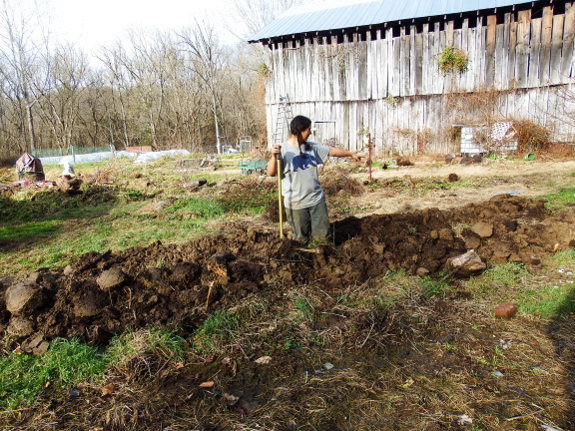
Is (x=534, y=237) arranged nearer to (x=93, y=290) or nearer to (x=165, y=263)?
(x=165, y=263)

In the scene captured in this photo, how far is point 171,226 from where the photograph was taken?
27.1ft

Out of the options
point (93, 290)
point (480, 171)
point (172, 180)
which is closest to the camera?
point (93, 290)

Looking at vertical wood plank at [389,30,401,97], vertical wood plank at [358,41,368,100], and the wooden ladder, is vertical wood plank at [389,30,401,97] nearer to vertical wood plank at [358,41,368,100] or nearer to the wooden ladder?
vertical wood plank at [358,41,368,100]

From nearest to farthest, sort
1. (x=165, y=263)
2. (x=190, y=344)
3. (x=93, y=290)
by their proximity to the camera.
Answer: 1. (x=190, y=344)
2. (x=93, y=290)
3. (x=165, y=263)

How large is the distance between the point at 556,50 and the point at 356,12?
872 centimetres

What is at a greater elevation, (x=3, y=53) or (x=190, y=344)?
(x=3, y=53)

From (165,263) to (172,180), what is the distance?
10.2 meters

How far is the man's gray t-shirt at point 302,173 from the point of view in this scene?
203 inches

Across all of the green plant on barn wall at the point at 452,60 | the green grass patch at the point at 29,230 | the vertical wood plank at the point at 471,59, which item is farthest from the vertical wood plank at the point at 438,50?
the green grass patch at the point at 29,230

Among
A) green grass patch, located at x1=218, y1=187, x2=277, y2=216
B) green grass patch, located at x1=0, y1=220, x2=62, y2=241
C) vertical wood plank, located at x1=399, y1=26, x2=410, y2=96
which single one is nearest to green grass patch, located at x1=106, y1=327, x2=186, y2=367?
green grass patch, located at x1=218, y1=187, x2=277, y2=216

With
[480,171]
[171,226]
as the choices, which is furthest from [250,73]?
[171,226]

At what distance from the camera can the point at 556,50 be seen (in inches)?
634

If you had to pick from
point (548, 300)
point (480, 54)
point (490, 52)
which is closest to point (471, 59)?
point (480, 54)

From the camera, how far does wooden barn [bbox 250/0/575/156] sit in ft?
53.7
